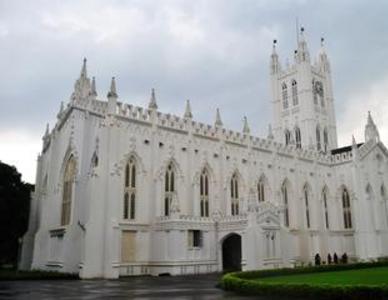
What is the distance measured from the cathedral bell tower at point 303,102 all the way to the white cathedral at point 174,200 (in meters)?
18.9

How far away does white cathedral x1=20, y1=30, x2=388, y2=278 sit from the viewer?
3534 cm

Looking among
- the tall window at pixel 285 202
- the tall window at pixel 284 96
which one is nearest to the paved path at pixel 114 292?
the tall window at pixel 285 202

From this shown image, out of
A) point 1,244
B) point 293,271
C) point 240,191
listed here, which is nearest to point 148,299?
point 293,271

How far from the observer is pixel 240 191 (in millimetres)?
45656

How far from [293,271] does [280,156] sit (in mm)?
23911

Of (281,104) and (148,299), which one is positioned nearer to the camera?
(148,299)

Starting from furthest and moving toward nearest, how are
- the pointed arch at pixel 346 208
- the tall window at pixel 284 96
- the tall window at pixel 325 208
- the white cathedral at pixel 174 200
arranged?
the tall window at pixel 284 96 → the pointed arch at pixel 346 208 → the tall window at pixel 325 208 → the white cathedral at pixel 174 200

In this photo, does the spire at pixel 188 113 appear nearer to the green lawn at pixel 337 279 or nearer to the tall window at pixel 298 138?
the green lawn at pixel 337 279

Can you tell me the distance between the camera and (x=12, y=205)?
146 ft

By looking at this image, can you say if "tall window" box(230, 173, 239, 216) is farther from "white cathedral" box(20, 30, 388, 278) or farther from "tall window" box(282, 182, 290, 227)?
"tall window" box(282, 182, 290, 227)

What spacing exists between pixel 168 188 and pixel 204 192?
4.43m

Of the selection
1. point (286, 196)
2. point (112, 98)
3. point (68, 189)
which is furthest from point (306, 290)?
point (286, 196)

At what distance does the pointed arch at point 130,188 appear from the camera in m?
36.5

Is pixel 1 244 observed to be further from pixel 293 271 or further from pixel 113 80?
pixel 293 271
